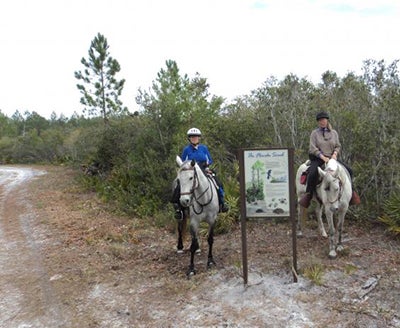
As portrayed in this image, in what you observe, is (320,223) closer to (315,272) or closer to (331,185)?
(331,185)

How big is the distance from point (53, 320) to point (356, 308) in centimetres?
411

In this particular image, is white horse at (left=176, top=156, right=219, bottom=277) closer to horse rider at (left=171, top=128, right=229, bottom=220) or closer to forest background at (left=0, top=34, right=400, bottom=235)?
horse rider at (left=171, top=128, right=229, bottom=220)

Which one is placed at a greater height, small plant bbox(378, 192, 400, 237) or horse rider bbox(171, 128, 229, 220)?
horse rider bbox(171, 128, 229, 220)

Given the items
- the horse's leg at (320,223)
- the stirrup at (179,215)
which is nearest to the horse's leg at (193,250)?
the stirrup at (179,215)

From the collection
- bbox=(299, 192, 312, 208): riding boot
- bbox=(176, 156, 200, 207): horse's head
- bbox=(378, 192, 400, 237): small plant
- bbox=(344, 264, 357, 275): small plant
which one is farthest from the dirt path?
bbox=(378, 192, 400, 237): small plant

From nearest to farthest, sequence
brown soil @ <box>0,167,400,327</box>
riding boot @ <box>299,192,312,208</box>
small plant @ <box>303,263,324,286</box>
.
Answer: brown soil @ <box>0,167,400,327</box> < small plant @ <box>303,263,324,286</box> < riding boot @ <box>299,192,312,208</box>

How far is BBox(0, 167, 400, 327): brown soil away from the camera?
4.62 m

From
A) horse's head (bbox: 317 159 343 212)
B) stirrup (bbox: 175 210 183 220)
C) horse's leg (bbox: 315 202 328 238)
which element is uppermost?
horse's head (bbox: 317 159 343 212)

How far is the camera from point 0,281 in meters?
6.33

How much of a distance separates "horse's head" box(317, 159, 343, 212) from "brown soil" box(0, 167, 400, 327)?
1.02m

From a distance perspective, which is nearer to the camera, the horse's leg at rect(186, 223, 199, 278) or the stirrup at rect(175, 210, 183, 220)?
the horse's leg at rect(186, 223, 199, 278)

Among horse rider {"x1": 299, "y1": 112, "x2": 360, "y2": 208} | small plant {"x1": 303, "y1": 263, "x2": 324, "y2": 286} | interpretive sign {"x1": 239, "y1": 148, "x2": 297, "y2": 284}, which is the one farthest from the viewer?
horse rider {"x1": 299, "y1": 112, "x2": 360, "y2": 208}

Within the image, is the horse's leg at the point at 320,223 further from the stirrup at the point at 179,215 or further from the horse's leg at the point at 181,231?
the stirrup at the point at 179,215

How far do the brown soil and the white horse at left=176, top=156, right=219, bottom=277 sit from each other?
0.58 meters
